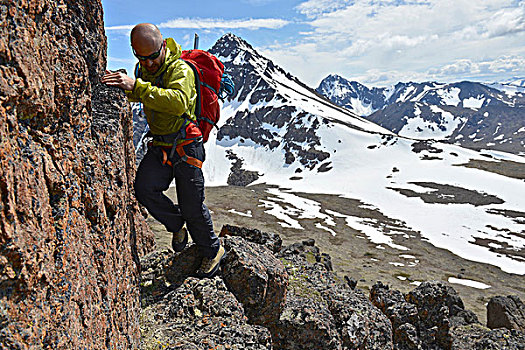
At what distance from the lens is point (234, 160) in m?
187

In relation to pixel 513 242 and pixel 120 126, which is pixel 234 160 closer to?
pixel 513 242

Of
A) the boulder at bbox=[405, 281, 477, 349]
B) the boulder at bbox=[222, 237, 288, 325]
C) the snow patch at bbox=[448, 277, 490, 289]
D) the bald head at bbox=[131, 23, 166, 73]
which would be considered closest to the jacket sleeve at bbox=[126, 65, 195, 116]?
the bald head at bbox=[131, 23, 166, 73]

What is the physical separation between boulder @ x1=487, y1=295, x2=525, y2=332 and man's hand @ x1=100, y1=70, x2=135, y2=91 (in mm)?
30994

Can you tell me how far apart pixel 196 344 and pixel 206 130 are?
4.43 metres

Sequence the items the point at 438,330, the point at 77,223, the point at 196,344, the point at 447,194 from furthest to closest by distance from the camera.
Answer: the point at 447,194 < the point at 438,330 < the point at 196,344 < the point at 77,223

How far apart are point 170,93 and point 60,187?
2586 mm

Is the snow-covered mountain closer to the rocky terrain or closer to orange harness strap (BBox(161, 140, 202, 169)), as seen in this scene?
the rocky terrain

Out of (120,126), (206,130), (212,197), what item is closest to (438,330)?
(206,130)

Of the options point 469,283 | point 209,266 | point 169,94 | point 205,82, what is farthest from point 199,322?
point 469,283

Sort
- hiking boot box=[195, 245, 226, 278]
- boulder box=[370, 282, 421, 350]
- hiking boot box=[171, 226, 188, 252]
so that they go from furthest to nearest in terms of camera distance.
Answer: boulder box=[370, 282, 421, 350] → hiking boot box=[195, 245, 226, 278] → hiking boot box=[171, 226, 188, 252]

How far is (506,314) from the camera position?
26.4 meters

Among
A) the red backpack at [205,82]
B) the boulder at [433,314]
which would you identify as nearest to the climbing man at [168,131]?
the red backpack at [205,82]

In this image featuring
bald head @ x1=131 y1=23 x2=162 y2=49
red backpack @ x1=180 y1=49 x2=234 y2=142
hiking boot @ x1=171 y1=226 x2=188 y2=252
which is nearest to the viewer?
bald head @ x1=131 y1=23 x2=162 y2=49

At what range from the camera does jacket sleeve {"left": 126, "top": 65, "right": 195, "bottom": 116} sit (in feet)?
20.1
